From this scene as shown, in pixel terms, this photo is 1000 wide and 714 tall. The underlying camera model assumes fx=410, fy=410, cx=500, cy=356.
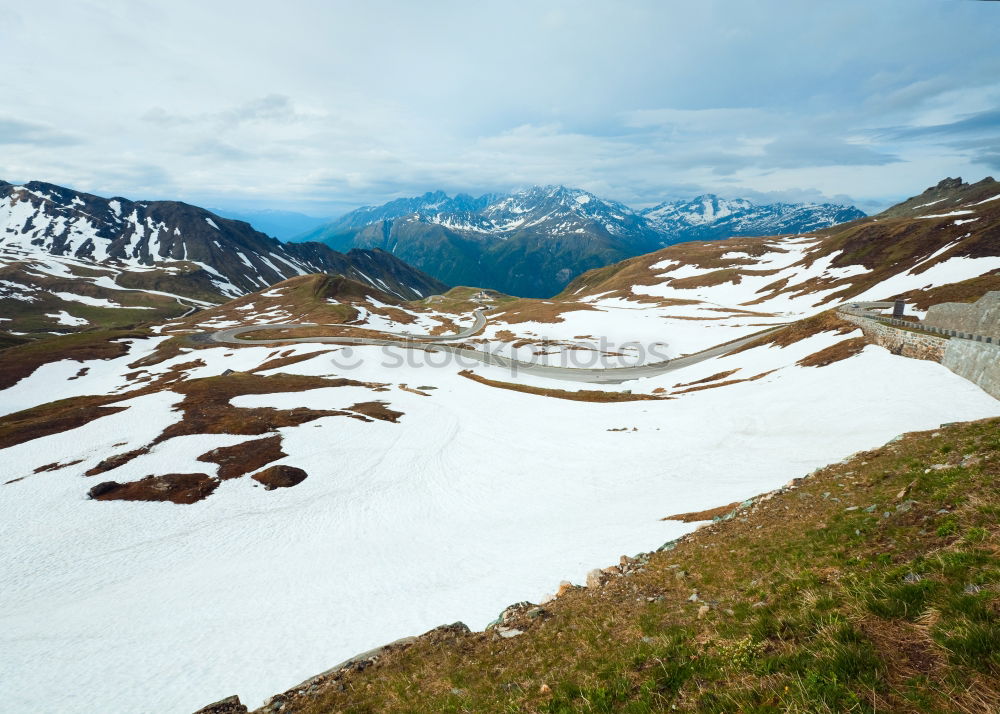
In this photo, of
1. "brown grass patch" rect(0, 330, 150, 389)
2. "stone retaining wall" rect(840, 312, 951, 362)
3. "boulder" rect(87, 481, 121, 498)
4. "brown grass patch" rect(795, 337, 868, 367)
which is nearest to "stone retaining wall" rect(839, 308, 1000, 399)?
"stone retaining wall" rect(840, 312, 951, 362)

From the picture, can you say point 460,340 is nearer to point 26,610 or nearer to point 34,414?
point 34,414

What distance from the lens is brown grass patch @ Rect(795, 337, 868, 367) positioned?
41.4 m

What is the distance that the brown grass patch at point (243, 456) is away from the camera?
120 ft

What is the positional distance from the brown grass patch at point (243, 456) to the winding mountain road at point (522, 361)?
55823 millimetres

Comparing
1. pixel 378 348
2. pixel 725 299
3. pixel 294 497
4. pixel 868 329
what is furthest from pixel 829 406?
pixel 725 299

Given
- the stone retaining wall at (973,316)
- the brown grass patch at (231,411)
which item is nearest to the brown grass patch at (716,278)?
the stone retaining wall at (973,316)

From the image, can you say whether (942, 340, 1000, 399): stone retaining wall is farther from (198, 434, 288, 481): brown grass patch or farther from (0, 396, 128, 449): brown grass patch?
(0, 396, 128, 449): brown grass patch

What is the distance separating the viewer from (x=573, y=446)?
39.9 m

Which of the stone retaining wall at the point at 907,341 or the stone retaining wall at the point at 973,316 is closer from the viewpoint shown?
the stone retaining wall at the point at 973,316

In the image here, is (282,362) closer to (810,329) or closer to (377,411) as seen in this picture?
(377,411)

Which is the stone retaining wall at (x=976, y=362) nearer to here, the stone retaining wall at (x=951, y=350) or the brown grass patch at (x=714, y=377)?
the stone retaining wall at (x=951, y=350)

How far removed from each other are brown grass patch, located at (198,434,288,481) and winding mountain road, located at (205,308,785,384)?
55823mm

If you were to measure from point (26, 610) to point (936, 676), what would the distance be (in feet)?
116

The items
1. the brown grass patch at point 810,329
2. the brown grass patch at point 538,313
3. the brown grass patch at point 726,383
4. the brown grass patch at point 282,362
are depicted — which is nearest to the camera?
the brown grass patch at point 726,383
